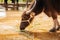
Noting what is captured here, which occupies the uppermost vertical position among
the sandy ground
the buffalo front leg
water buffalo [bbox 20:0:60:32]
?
water buffalo [bbox 20:0:60:32]

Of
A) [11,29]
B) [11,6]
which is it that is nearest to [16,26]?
[11,29]

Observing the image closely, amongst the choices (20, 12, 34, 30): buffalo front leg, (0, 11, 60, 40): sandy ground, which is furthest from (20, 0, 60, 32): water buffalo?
(0, 11, 60, 40): sandy ground

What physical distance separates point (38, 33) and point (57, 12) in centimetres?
32

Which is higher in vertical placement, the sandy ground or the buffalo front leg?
the buffalo front leg

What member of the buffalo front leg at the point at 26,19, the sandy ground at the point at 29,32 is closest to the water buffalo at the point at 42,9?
the buffalo front leg at the point at 26,19

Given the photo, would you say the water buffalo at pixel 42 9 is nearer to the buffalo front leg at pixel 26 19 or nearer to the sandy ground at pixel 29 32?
the buffalo front leg at pixel 26 19

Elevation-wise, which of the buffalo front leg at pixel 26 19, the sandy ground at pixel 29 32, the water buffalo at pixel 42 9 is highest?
the water buffalo at pixel 42 9

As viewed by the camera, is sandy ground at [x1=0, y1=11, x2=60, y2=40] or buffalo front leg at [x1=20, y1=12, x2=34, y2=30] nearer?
sandy ground at [x1=0, y1=11, x2=60, y2=40]

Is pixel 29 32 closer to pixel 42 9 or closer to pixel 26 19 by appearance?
pixel 26 19

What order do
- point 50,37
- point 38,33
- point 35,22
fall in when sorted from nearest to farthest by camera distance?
point 50,37 < point 38,33 < point 35,22

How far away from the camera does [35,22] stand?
2.90 metres

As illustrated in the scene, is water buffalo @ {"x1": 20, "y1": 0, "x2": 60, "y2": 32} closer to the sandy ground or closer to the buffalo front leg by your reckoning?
the buffalo front leg

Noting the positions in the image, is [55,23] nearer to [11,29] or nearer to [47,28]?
[47,28]

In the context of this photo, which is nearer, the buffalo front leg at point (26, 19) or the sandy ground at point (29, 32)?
the sandy ground at point (29, 32)
